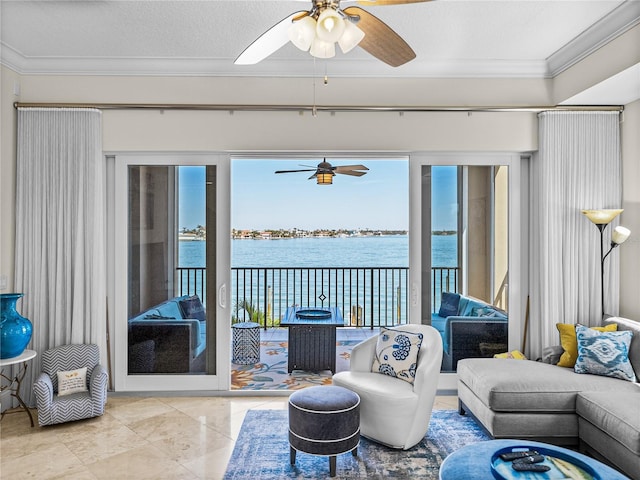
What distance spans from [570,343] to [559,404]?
664mm

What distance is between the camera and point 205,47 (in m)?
3.50

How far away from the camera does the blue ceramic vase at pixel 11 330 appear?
314 centimetres

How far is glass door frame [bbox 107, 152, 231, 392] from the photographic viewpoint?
12.8 ft

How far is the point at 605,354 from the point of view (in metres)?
3.03

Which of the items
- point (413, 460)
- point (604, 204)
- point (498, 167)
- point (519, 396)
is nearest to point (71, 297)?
point (413, 460)

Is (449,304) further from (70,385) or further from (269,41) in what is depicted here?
(70,385)

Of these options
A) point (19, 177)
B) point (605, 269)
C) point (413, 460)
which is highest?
point (19, 177)

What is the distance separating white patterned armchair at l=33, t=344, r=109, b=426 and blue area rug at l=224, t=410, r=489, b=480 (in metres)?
1.20

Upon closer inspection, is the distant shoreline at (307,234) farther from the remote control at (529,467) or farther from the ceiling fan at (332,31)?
the remote control at (529,467)

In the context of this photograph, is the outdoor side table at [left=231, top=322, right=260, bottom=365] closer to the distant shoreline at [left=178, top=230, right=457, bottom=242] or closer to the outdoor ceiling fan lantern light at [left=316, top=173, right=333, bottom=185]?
the outdoor ceiling fan lantern light at [left=316, top=173, right=333, bottom=185]

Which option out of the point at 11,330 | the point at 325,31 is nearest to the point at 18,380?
the point at 11,330

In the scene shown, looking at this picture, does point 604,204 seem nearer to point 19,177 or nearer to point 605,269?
point 605,269

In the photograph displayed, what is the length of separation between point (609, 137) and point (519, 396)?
2.42 meters

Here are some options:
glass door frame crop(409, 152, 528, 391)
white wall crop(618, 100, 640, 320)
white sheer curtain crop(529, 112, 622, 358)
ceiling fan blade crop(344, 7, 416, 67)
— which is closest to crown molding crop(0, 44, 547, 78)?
white sheer curtain crop(529, 112, 622, 358)
